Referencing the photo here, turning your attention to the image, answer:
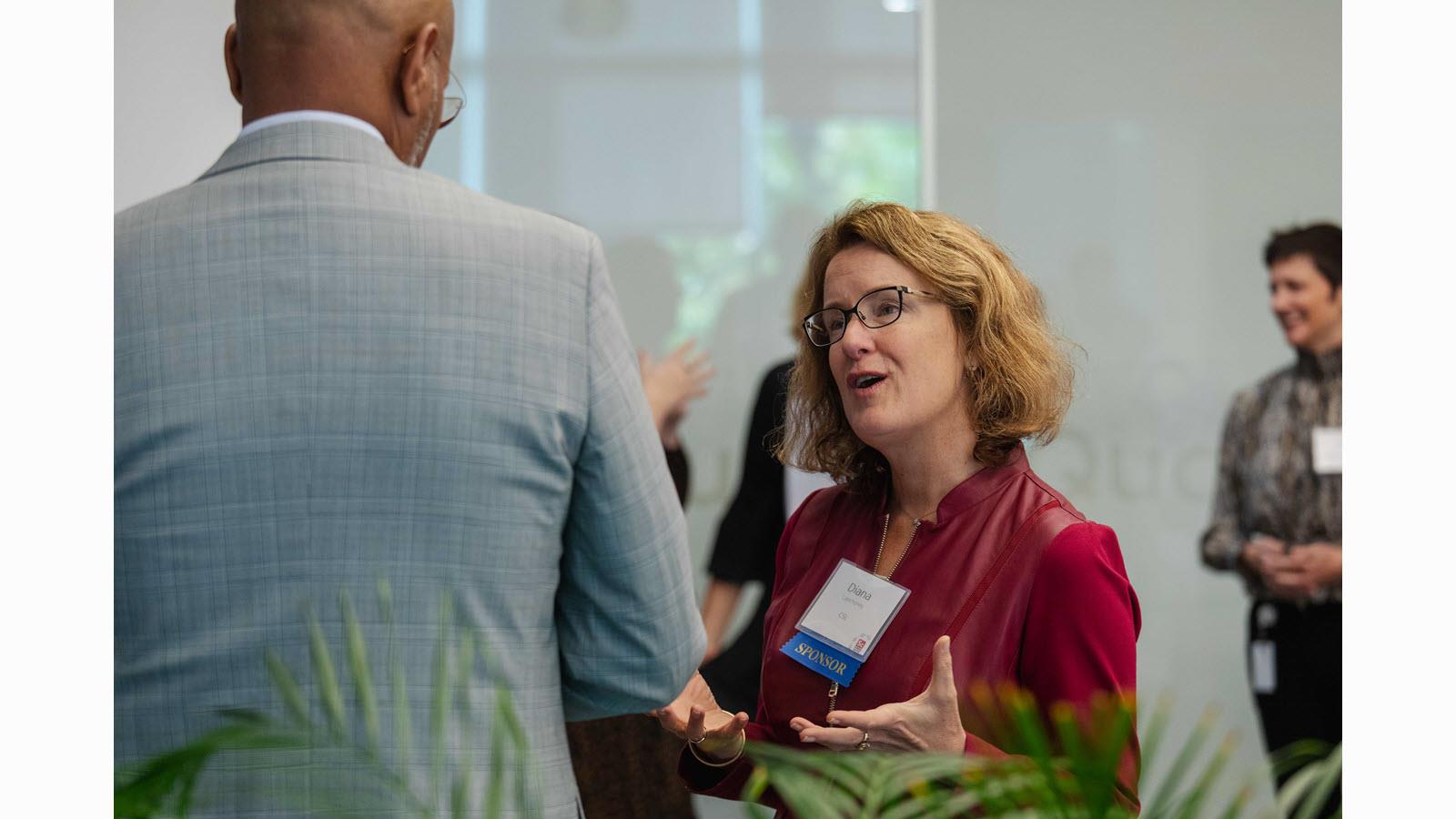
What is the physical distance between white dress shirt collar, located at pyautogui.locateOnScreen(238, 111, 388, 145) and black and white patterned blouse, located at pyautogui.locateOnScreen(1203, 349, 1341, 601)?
3.55m

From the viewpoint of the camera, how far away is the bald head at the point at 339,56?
150 cm

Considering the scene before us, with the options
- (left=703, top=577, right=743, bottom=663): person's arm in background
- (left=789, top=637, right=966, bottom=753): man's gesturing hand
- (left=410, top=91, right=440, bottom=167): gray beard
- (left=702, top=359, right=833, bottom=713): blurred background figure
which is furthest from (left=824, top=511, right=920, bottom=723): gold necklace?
(left=703, top=577, right=743, bottom=663): person's arm in background

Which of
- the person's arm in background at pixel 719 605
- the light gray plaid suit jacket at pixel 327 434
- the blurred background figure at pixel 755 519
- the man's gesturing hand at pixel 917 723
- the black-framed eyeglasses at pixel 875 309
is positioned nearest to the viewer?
the light gray plaid suit jacket at pixel 327 434

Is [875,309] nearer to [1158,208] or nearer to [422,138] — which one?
[422,138]

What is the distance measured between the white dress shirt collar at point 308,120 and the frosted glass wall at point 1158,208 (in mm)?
3396

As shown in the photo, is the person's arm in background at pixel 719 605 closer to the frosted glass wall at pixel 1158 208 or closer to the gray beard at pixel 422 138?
the frosted glass wall at pixel 1158 208

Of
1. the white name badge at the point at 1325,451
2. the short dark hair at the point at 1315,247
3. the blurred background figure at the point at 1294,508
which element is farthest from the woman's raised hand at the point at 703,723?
the short dark hair at the point at 1315,247

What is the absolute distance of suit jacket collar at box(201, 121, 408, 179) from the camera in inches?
57.8

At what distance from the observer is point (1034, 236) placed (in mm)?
4707

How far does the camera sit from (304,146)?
1469 millimetres

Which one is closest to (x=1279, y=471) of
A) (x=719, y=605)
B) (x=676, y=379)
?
(x=719, y=605)

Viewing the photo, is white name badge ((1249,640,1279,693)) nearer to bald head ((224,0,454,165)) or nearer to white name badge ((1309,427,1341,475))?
white name badge ((1309,427,1341,475))
